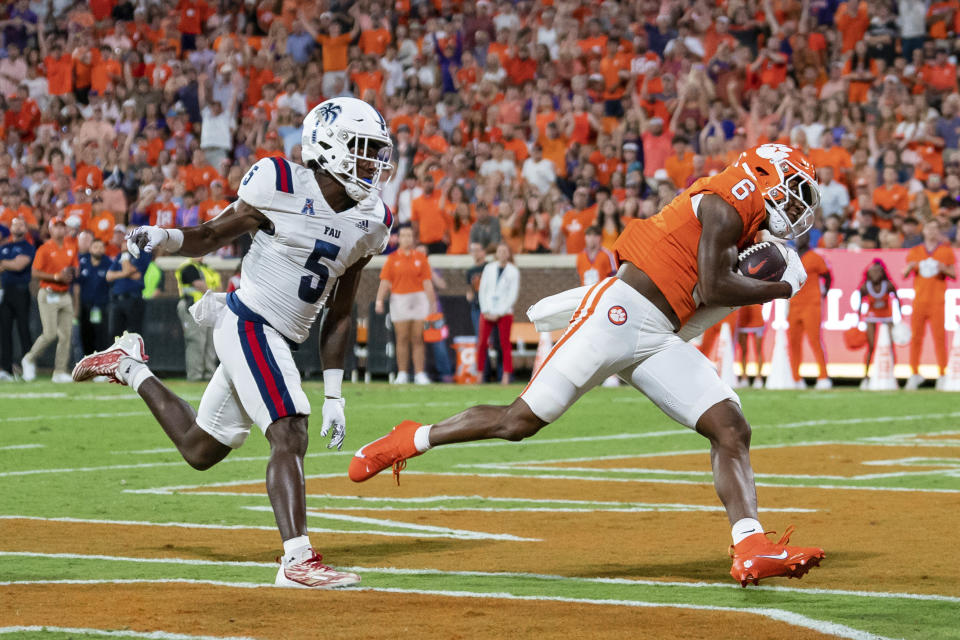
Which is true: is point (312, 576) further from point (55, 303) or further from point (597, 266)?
point (55, 303)

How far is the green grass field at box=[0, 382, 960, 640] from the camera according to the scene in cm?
638

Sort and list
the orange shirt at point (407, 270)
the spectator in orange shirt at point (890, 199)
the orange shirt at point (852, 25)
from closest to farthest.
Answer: the spectator in orange shirt at point (890, 199)
the orange shirt at point (407, 270)
the orange shirt at point (852, 25)

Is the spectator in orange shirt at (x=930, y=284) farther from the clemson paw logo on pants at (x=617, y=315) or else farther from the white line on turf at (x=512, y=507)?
the clemson paw logo on pants at (x=617, y=315)

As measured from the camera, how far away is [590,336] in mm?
6945

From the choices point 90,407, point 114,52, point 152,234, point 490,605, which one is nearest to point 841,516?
point 490,605

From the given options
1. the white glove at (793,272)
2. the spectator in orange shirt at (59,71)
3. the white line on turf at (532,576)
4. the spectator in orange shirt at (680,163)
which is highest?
the spectator in orange shirt at (59,71)

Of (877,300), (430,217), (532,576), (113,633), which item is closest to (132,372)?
(532,576)

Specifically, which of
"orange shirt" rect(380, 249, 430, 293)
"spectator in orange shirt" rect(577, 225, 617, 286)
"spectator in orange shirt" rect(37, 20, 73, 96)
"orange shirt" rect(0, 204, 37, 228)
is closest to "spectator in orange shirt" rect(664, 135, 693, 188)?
"spectator in orange shirt" rect(577, 225, 617, 286)

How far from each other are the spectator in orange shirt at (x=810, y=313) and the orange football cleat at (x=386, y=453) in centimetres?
1276

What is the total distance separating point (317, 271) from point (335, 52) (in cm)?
1941

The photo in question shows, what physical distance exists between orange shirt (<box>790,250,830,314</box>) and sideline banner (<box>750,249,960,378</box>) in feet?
1.06

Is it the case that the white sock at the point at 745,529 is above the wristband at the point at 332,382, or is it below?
below

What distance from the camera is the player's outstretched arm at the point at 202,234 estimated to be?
6.78 m

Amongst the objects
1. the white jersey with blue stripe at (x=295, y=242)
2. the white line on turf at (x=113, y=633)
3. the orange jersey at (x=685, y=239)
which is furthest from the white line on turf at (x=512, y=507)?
the white line on turf at (x=113, y=633)
